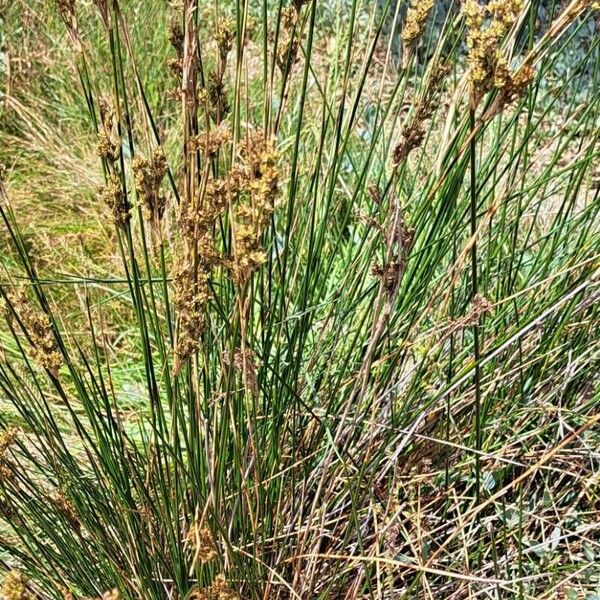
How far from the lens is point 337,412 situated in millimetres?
1388

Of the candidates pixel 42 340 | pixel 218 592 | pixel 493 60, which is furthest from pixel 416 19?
pixel 218 592

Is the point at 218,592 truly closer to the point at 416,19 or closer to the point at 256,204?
the point at 256,204

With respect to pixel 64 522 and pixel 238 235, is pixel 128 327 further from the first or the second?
pixel 238 235

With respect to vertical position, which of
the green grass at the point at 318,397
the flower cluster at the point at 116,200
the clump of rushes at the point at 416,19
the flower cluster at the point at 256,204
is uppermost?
the clump of rushes at the point at 416,19

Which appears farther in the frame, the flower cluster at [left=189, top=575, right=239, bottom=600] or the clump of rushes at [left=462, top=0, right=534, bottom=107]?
the flower cluster at [left=189, top=575, right=239, bottom=600]

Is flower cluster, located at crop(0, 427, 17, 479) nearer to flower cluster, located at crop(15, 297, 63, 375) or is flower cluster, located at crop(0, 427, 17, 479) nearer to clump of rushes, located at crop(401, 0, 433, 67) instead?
flower cluster, located at crop(15, 297, 63, 375)

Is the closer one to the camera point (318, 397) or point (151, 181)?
point (151, 181)

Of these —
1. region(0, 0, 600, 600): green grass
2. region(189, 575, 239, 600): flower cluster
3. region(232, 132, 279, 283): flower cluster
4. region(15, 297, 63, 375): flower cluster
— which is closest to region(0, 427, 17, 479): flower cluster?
region(0, 0, 600, 600): green grass

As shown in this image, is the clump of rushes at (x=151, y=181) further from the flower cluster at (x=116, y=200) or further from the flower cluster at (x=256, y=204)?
the flower cluster at (x=256, y=204)

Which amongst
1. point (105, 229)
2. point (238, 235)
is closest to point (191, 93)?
point (238, 235)

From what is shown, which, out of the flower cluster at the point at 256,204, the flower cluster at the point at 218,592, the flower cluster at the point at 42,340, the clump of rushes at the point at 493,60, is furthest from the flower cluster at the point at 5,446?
the clump of rushes at the point at 493,60

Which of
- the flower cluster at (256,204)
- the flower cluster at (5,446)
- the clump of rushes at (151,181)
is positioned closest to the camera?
the flower cluster at (256,204)

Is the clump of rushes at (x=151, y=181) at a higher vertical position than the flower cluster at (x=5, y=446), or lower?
higher

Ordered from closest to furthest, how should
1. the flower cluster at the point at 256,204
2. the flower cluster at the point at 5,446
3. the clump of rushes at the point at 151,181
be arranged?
1. the flower cluster at the point at 256,204
2. the clump of rushes at the point at 151,181
3. the flower cluster at the point at 5,446
